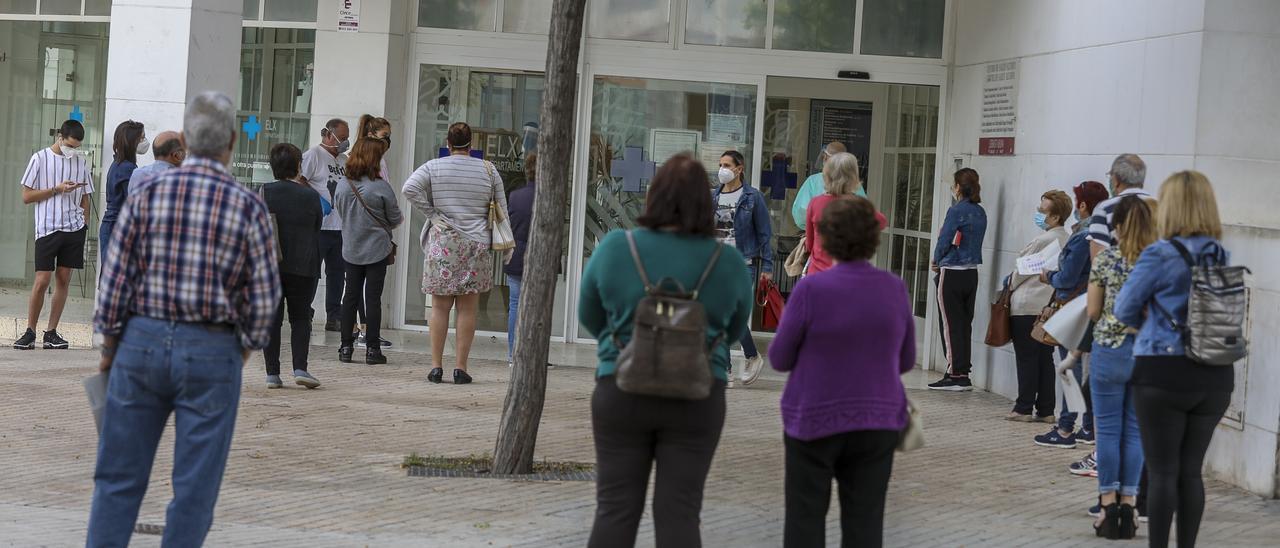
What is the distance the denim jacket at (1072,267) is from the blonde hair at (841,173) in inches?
57.0

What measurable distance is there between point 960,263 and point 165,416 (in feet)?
27.7

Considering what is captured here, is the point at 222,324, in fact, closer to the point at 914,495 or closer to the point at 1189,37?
the point at 914,495

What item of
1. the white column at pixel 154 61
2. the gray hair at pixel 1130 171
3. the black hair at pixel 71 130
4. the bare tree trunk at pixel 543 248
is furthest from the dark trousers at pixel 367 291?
the gray hair at pixel 1130 171

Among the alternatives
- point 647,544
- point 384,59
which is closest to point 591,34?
point 384,59

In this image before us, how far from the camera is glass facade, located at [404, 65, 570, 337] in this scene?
14.7m

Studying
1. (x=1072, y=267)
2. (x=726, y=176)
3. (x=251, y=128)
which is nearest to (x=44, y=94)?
(x=251, y=128)

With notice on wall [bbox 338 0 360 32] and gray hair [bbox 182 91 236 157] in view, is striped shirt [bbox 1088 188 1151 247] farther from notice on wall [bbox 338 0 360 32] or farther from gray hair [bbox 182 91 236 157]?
notice on wall [bbox 338 0 360 32]

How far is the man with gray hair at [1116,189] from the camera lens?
8.18 m

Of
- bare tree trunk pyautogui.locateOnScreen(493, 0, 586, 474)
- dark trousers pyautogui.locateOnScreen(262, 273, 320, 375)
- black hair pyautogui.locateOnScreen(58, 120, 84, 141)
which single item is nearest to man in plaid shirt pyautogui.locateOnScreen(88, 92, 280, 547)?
bare tree trunk pyautogui.locateOnScreen(493, 0, 586, 474)

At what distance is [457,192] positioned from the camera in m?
11.2

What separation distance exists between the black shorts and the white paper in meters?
7.38

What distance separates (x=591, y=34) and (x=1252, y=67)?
6.71 metres

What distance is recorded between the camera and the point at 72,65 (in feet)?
53.8

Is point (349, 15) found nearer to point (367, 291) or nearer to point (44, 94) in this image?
point (367, 291)
